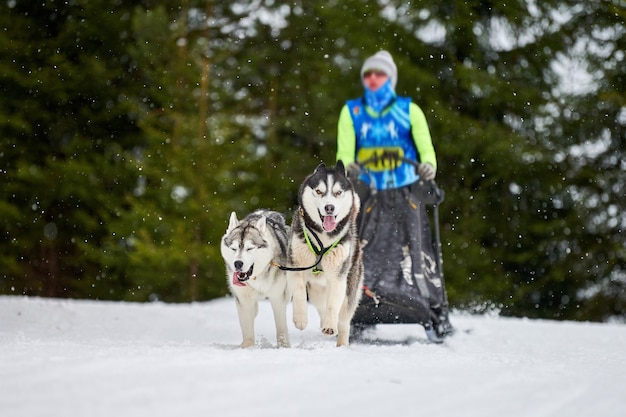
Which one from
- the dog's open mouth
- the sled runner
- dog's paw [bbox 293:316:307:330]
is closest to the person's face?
the sled runner

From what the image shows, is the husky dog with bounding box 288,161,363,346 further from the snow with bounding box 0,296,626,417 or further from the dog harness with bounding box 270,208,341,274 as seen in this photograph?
the snow with bounding box 0,296,626,417

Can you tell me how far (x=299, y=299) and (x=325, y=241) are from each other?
0.39 m

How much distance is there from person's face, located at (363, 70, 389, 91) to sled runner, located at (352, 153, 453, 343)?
1.94 ft

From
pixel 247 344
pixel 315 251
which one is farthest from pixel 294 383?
pixel 247 344

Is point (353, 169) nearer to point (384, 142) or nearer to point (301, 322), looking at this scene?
point (384, 142)

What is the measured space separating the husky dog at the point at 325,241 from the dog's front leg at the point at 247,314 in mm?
359

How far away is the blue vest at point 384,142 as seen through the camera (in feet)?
18.8

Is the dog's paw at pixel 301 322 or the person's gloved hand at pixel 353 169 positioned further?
the person's gloved hand at pixel 353 169

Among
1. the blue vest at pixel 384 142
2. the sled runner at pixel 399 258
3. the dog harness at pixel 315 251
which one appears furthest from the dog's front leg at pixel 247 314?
the blue vest at pixel 384 142

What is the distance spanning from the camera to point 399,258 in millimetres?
5629

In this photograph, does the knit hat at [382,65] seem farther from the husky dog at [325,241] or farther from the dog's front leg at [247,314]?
the dog's front leg at [247,314]

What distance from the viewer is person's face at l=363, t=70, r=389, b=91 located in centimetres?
589

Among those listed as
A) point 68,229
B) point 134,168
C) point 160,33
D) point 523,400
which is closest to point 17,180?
point 68,229

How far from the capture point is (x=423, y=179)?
18.6ft
